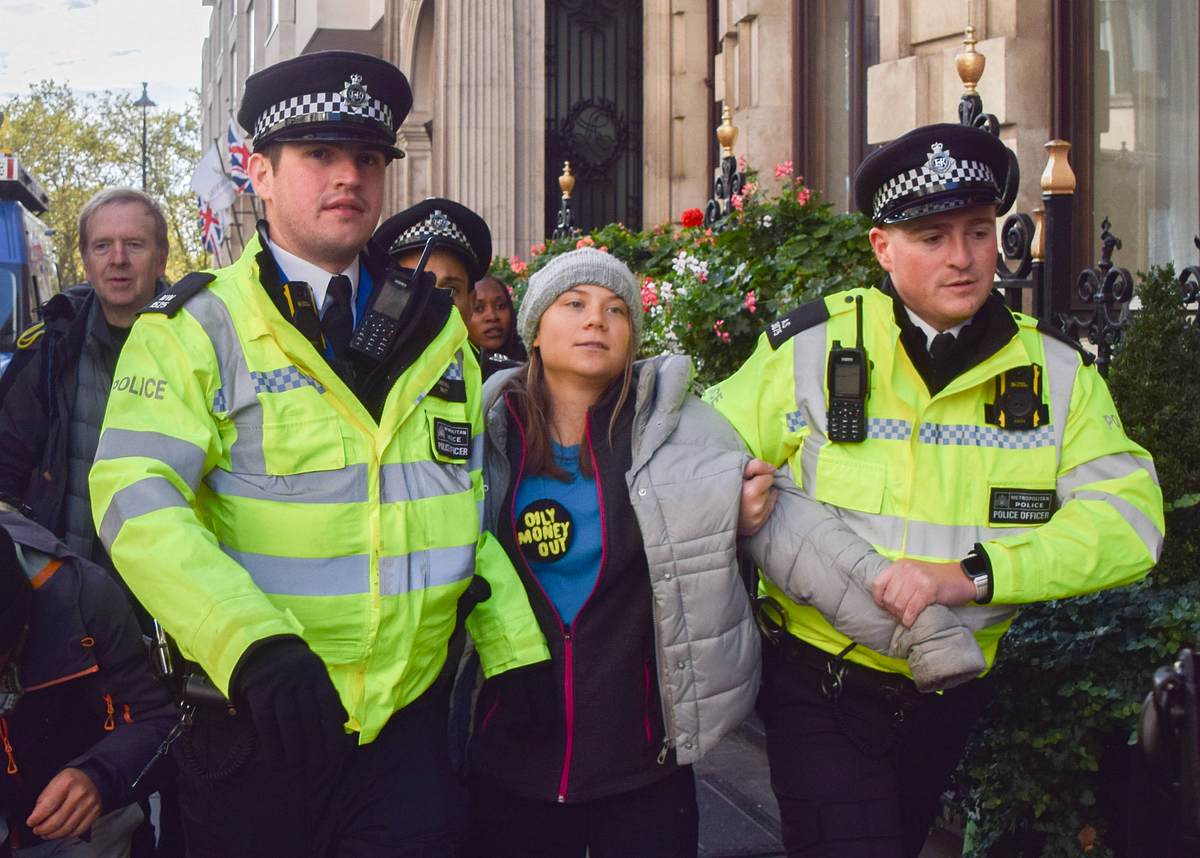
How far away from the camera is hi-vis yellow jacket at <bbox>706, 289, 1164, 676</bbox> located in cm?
342

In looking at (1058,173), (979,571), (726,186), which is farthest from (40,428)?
(726,186)

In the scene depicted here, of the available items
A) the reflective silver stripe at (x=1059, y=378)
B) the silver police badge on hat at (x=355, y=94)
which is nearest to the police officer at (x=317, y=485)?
the silver police badge on hat at (x=355, y=94)

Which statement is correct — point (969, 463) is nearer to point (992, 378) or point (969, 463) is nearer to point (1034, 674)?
point (992, 378)

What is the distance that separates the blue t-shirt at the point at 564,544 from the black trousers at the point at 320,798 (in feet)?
1.34

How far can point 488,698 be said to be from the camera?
351 centimetres

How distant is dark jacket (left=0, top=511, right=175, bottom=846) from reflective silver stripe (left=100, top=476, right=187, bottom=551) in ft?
3.39

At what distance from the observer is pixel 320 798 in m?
3.15

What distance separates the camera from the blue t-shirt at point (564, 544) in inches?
138

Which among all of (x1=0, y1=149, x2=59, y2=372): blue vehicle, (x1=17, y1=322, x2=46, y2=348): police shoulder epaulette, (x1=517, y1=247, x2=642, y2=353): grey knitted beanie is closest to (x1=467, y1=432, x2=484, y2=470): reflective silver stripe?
(x1=517, y1=247, x2=642, y2=353): grey knitted beanie

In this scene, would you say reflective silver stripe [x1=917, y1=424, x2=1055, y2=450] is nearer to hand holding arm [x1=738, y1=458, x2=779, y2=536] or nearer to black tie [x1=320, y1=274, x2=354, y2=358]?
hand holding arm [x1=738, y1=458, x2=779, y2=536]


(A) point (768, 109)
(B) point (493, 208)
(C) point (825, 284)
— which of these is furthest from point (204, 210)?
(C) point (825, 284)

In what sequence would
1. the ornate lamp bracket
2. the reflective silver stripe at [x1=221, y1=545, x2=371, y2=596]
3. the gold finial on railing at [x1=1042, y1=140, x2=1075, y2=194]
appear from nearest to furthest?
the reflective silver stripe at [x1=221, y1=545, x2=371, y2=596] → the gold finial on railing at [x1=1042, y1=140, x2=1075, y2=194] → the ornate lamp bracket

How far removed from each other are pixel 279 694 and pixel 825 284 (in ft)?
16.4

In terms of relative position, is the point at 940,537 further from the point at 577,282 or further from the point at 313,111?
the point at 313,111
